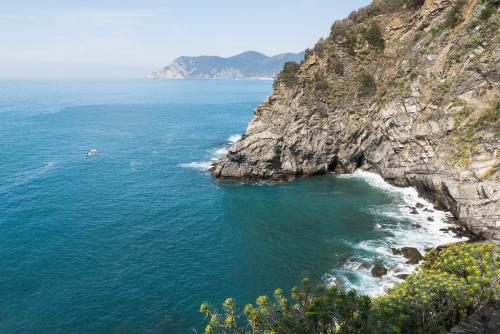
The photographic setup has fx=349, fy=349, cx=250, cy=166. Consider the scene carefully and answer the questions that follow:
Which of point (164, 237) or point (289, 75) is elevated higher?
point (289, 75)

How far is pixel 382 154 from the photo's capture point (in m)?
72.9

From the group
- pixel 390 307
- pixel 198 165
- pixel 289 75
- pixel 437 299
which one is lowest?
pixel 198 165

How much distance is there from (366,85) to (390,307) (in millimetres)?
61608

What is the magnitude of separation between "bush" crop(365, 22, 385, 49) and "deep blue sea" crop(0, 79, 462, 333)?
29420 millimetres

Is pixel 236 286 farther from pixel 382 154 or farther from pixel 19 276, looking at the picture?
pixel 382 154

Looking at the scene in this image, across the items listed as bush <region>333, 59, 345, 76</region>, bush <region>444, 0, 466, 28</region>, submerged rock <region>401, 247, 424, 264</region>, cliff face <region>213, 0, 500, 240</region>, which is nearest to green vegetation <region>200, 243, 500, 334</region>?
submerged rock <region>401, 247, 424, 264</region>

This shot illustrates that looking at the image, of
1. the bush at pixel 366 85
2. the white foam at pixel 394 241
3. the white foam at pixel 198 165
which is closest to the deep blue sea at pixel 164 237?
the white foam at pixel 394 241

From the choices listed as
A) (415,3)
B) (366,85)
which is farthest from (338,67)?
(415,3)

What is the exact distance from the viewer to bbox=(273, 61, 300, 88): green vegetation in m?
79.8

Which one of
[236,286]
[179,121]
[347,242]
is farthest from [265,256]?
[179,121]

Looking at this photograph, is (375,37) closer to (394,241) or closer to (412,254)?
(394,241)

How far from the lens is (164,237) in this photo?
171ft

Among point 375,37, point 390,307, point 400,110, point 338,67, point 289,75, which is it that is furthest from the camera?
point 289,75

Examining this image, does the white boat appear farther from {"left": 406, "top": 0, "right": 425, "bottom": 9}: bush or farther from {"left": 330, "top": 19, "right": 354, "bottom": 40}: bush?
{"left": 406, "top": 0, "right": 425, "bottom": 9}: bush
